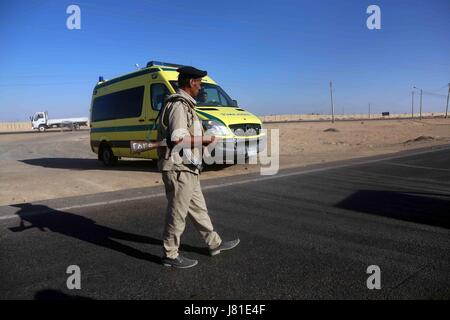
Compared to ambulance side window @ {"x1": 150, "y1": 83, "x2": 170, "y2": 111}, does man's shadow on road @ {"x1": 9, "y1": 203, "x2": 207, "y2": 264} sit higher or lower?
lower

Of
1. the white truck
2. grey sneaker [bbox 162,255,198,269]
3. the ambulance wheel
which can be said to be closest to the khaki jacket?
grey sneaker [bbox 162,255,198,269]

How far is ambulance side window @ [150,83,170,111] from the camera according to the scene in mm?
10617

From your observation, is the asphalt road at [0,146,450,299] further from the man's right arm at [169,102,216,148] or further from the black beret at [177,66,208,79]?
the black beret at [177,66,208,79]

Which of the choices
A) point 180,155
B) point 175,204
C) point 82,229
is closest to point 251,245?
point 175,204

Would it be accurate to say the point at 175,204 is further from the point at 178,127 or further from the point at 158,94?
the point at 158,94

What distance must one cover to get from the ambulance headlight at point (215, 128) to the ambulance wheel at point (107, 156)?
5.08 meters

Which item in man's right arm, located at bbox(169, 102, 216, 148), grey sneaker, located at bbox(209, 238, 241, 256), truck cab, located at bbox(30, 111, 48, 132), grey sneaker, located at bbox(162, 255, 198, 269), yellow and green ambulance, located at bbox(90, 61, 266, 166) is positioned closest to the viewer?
man's right arm, located at bbox(169, 102, 216, 148)

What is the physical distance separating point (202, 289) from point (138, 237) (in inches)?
73.2

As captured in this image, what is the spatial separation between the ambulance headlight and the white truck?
52.2 metres

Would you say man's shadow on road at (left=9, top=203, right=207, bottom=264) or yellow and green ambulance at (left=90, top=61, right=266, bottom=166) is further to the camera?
yellow and green ambulance at (left=90, top=61, right=266, bottom=166)

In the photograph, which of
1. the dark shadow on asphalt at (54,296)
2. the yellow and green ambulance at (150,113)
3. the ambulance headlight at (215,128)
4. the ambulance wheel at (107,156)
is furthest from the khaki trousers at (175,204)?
the ambulance wheel at (107,156)

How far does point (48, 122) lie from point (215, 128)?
177ft

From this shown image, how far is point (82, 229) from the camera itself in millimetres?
5434
